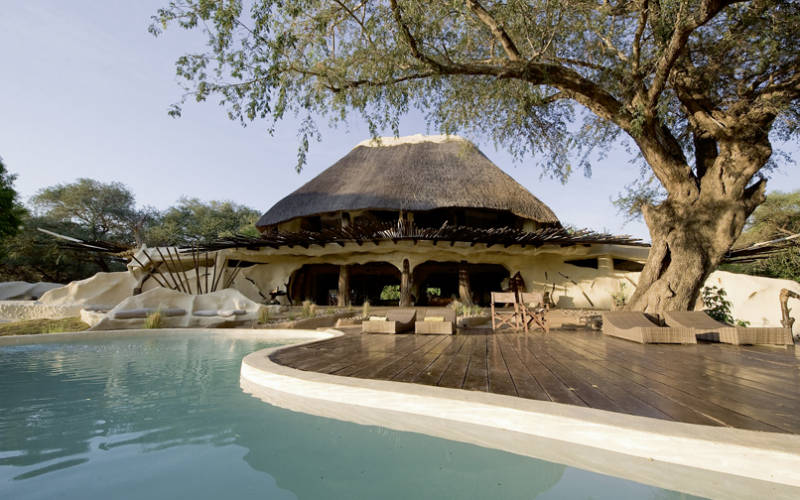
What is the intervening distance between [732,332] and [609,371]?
9.56ft

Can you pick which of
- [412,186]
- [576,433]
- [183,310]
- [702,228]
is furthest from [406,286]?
[576,433]

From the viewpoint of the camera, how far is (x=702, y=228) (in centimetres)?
650

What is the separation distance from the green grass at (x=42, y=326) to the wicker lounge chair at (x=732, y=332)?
13246mm

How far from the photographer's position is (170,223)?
1075 inches

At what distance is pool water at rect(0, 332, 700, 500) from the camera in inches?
70.0

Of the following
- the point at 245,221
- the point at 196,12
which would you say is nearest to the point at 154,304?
the point at 196,12

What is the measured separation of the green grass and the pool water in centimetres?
733

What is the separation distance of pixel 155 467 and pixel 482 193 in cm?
1402

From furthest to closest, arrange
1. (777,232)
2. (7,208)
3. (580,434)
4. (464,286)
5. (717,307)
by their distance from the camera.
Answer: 1. (777,232)
2. (7,208)
3. (464,286)
4. (717,307)
5. (580,434)

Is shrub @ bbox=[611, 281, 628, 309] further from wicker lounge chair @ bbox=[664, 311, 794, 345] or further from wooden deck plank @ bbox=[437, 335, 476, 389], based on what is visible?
wooden deck plank @ bbox=[437, 335, 476, 389]

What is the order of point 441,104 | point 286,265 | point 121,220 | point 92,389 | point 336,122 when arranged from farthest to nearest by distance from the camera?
point 121,220 → point 286,265 → point 441,104 → point 336,122 → point 92,389

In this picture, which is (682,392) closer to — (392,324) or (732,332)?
(732,332)

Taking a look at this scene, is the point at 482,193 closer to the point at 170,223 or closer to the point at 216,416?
the point at 216,416

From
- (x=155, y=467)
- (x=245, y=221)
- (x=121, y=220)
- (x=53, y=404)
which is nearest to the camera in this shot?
(x=155, y=467)
